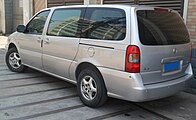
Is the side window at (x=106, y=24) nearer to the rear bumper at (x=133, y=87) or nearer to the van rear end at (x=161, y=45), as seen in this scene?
the van rear end at (x=161, y=45)

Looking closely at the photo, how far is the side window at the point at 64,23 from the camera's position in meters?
4.24

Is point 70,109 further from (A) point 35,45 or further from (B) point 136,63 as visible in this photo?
(A) point 35,45

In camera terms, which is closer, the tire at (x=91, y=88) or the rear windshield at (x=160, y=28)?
the rear windshield at (x=160, y=28)

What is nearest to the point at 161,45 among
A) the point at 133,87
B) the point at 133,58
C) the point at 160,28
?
the point at 160,28

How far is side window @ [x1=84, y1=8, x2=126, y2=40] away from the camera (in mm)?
3492

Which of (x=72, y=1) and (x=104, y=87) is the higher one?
(x=72, y=1)

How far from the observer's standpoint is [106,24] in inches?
145

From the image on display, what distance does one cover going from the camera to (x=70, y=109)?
3.87 meters

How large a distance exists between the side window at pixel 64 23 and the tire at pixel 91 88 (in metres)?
0.74

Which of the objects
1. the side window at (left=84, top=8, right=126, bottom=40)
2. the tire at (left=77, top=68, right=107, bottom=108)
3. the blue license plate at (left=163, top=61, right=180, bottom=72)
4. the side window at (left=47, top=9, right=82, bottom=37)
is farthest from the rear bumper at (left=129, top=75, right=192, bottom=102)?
the side window at (left=47, top=9, right=82, bottom=37)

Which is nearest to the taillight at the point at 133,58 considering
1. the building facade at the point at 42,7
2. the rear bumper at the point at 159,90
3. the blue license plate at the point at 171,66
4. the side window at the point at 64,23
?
the rear bumper at the point at 159,90

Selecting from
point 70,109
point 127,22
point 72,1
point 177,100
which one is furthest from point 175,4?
point 72,1

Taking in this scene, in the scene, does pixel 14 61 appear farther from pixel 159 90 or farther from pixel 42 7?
pixel 42 7

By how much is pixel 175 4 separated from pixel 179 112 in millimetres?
2675
